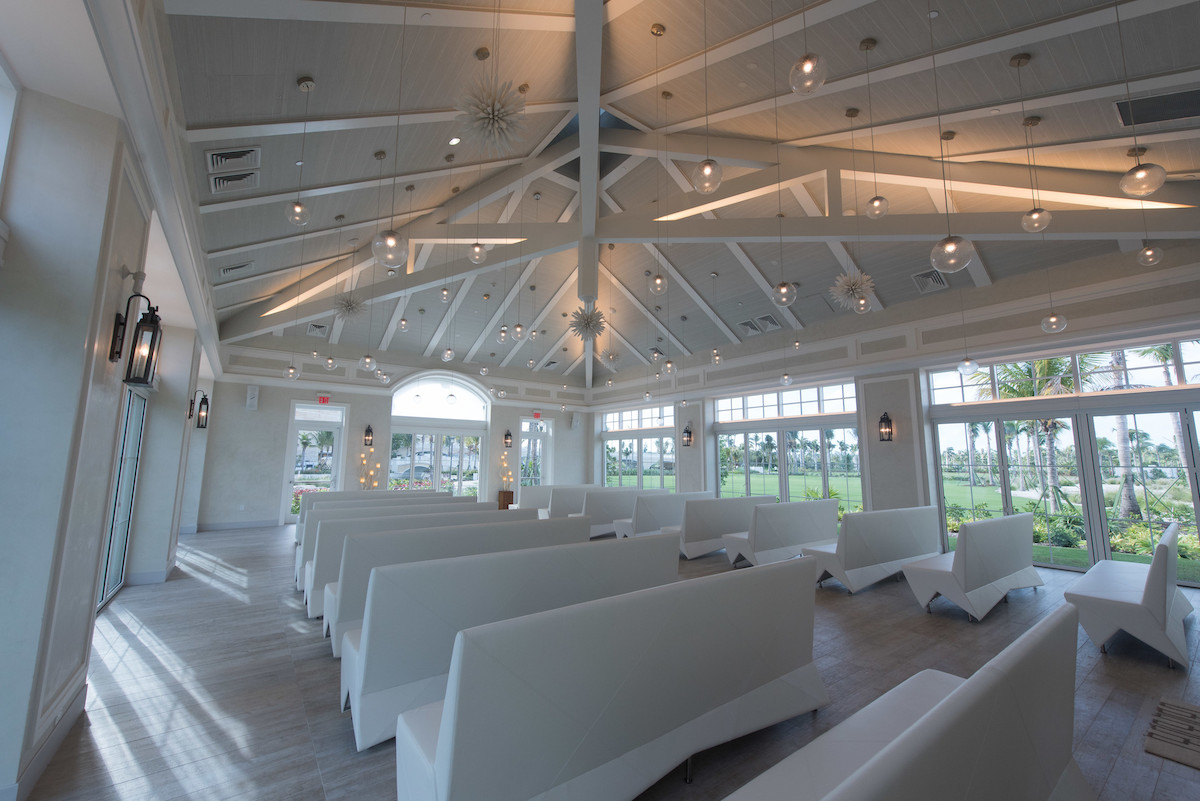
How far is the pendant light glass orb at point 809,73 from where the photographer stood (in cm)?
237

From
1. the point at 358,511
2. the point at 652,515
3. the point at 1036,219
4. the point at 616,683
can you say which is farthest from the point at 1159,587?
the point at 358,511

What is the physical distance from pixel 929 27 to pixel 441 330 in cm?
924

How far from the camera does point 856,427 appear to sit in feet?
27.4

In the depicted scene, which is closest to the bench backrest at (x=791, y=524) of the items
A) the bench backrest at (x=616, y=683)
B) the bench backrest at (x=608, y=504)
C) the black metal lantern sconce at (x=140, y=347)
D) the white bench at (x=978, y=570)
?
the white bench at (x=978, y=570)

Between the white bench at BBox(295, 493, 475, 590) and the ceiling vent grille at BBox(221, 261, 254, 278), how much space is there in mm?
3225

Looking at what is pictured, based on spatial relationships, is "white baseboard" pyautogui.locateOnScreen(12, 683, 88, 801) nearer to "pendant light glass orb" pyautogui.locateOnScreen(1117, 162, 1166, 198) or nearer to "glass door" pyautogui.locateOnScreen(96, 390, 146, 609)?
"glass door" pyautogui.locateOnScreen(96, 390, 146, 609)

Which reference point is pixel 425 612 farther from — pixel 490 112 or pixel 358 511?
pixel 490 112

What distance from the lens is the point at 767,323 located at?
9094 millimetres

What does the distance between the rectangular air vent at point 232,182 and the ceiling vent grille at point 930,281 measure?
26.1 ft

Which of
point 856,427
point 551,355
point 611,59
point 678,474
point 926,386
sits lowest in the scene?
point 678,474

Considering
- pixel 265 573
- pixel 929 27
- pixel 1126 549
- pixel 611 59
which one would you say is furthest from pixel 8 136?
pixel 1126 549

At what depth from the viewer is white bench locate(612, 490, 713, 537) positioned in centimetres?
707

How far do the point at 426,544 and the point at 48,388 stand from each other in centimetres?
197

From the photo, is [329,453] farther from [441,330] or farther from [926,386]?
[926,386]
